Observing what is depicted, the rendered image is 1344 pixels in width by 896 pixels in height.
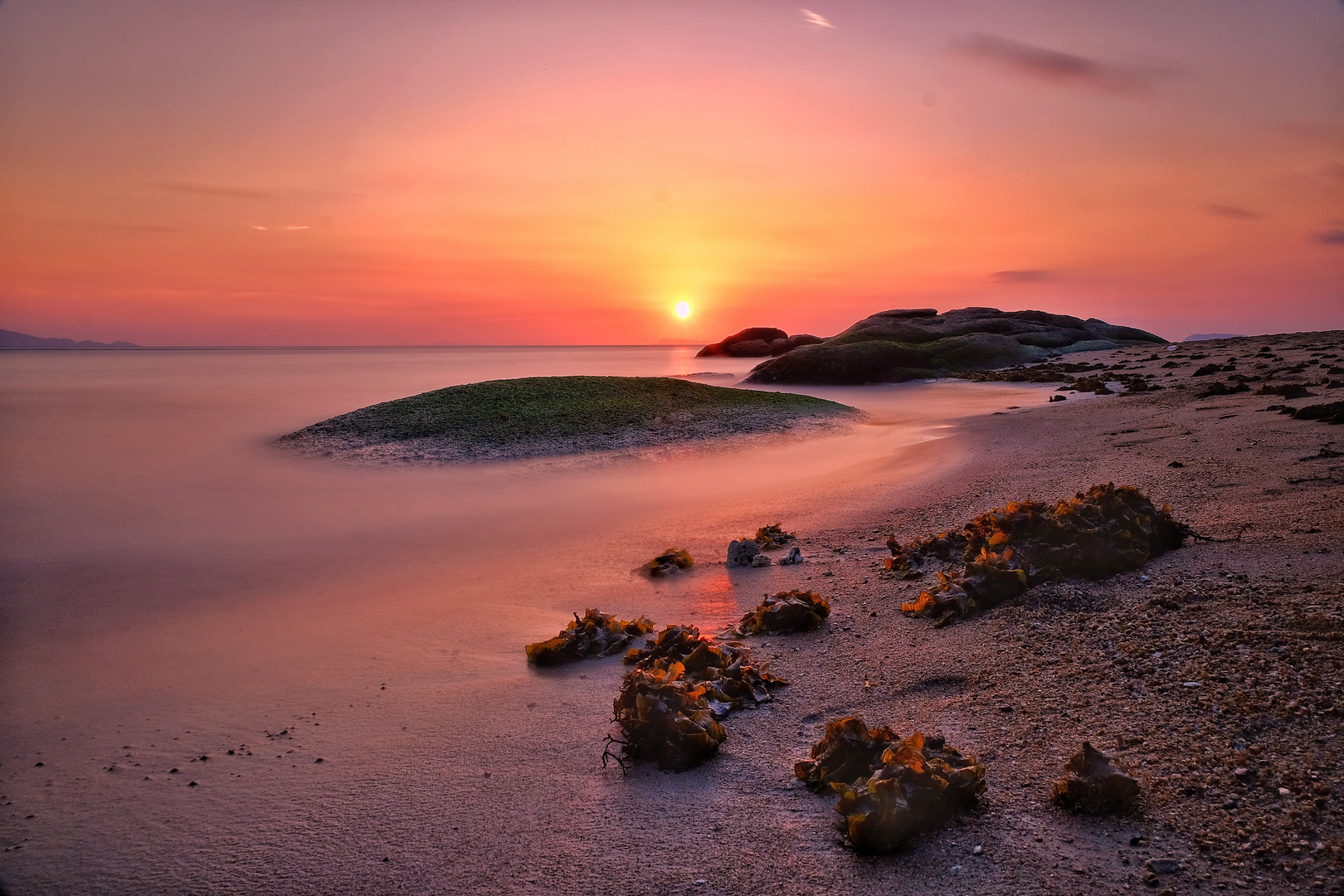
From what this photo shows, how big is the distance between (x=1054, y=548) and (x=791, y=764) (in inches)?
121

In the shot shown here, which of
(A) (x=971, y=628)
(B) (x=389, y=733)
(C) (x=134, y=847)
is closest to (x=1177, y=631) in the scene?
(A) (x=971, y=628)

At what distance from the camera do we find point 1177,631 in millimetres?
4309

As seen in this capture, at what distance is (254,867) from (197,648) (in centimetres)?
403

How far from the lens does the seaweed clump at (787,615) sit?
580 cm

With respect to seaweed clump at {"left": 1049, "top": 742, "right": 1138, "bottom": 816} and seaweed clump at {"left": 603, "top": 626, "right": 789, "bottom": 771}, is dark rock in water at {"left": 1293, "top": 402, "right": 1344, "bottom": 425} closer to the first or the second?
seaweed clump at {"left": 603, "top": 626, "right": 789, "bottom": 771}

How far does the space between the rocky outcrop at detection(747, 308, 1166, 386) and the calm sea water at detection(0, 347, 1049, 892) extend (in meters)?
21.7

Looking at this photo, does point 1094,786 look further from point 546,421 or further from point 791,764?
point 546,421

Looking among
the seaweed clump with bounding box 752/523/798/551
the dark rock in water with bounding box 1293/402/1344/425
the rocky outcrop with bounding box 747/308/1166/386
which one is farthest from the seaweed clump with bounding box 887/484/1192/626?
the rocky outcrop with bounding box 747/308/1166/386

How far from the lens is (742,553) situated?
8.13 metres

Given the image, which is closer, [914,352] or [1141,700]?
[1141,700]

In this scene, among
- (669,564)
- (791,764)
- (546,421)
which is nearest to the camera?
(791,764)

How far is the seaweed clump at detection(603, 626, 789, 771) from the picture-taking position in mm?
3920

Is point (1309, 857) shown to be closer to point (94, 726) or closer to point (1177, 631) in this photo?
point (1177, 631)

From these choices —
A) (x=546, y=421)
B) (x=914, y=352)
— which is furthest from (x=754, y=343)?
(x=546, y=421)
